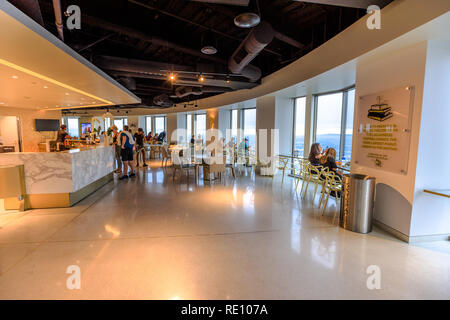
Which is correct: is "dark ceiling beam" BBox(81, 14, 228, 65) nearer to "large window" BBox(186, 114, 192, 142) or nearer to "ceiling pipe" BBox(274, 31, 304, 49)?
"ceiling pipe" BBox(274, 31, 304, 49)

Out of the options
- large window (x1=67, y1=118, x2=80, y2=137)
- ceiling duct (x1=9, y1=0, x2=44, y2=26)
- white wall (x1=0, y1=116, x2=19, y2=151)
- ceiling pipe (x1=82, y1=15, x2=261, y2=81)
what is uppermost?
ceiling pipe (x1=82, y1=15, x2=261, y2=81)

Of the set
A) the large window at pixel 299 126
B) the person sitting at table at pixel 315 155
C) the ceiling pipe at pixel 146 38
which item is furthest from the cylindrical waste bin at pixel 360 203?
the ceiling pipe at pixel 146 38

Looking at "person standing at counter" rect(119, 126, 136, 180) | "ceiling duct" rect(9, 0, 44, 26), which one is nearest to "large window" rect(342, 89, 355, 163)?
"person standing at counter" rect(119, 126, 136, 180)

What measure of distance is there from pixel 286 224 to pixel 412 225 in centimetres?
172

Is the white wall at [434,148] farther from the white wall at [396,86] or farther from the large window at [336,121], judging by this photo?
the large window at [336,121]

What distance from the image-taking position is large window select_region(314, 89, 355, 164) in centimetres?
609

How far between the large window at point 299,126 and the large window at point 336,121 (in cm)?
56

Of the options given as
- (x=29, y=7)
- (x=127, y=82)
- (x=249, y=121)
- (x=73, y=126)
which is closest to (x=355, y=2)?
(x=29, y=7)

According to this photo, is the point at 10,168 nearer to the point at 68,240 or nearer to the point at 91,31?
the point at 68,240

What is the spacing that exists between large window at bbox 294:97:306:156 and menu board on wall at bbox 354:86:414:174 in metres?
3.69

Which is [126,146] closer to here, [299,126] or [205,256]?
[205,256]

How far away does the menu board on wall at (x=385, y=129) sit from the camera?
3275 mm

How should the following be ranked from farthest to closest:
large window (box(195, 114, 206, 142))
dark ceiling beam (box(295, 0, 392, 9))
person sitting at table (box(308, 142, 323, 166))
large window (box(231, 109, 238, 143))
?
large window (box(195, 114, 206, 142))
large window (box(231, 109, 238, 143))
person sitting at table (box(308, 142, 323, 166))
dark ceiling beam (box(295, 0, 392, 9))

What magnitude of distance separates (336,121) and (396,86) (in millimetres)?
3092
